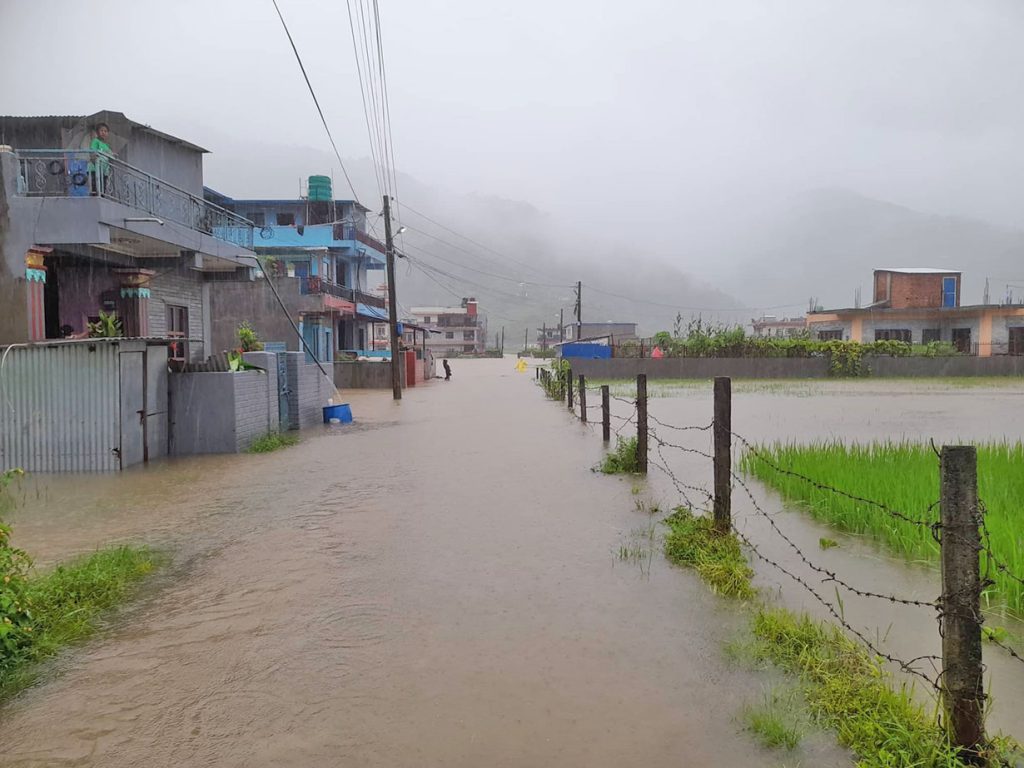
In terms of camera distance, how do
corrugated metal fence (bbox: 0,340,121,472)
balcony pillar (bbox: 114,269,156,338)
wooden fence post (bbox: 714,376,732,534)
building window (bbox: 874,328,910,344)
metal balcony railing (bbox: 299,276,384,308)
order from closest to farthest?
wooden fence post (bbox: 714,376,732,534), corrugated metal fence (bbox: 0,340,121,472), balcony pillar (bbox: 114,269,156,338), metal balcony railing (bbox: 299,276,384,308), building window (bbox: 874,328,910,344)

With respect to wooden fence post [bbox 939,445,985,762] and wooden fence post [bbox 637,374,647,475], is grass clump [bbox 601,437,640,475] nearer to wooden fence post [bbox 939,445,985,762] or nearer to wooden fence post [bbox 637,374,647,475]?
wooden fence post [bbox 637,374,647,475]

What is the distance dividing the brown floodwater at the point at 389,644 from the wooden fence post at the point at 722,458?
0.80m

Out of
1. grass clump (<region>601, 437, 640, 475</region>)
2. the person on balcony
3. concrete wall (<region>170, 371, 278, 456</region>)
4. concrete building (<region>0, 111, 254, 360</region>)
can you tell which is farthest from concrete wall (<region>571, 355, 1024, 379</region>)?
grass clump (<region>601, 437, 640, 475</region>)

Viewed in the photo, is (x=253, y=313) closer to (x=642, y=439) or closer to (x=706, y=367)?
(x=706, y=367)

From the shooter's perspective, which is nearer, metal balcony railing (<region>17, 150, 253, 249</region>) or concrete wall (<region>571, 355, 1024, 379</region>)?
metal balcony railing (<region>17, 150, 253, 249</region>)

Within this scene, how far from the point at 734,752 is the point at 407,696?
5.54ft

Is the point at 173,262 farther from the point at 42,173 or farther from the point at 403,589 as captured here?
the point at 403,589

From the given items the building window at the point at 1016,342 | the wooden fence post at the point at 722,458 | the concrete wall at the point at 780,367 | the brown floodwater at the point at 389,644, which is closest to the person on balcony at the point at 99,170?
the brown floodwater at the point at 389,644

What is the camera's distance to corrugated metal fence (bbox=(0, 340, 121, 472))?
11.2m

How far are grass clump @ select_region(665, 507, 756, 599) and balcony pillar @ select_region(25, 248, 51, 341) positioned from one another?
39.5 ft

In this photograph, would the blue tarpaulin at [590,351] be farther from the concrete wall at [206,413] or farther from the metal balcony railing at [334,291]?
the concrete wall at [206,413]

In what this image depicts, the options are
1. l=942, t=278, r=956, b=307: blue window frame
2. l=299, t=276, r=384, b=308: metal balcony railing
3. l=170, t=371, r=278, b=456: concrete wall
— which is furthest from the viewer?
l=942, t=278, r=956, b=307: blue window frame

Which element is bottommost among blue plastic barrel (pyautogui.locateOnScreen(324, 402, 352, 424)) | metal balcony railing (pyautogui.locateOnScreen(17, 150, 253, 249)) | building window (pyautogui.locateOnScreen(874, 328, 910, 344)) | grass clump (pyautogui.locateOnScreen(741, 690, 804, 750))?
grass clump (pyautogui.locateOnScreen(741, 690, 804, 750))

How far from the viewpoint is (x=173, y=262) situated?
57.7 ft
